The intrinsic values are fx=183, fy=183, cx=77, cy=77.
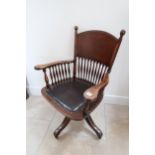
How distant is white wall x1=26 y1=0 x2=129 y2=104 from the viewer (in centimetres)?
175

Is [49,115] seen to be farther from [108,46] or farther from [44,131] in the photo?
[108,46]

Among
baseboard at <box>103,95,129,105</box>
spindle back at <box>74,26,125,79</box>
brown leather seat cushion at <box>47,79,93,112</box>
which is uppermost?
spindle back at <box>74,26,125,79</box>

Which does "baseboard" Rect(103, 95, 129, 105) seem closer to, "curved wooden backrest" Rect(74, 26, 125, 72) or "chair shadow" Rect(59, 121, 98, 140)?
"chair shadow" Rect(59, 121, 98, 140)

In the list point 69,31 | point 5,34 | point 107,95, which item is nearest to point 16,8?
point 5,34

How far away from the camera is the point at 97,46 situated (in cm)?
168

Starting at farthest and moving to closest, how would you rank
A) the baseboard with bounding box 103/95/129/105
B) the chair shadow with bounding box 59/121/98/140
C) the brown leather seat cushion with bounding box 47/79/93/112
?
the baseboard with bounding box 103/95/129/105, the chair shadow with bounding box 59/121/98/140, the brown leather seat cushion with bounding box 47/79/93/112

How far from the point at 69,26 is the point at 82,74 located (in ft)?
1.66

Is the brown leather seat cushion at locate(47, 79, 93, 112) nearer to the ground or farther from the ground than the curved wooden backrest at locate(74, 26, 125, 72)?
nearer to the ground

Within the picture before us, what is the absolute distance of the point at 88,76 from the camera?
1.83 metres

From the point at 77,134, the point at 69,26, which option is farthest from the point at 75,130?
the point at 69,26

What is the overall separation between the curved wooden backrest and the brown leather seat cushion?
271 mm

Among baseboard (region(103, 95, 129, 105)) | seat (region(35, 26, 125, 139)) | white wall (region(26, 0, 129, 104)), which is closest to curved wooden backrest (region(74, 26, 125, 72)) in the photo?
seat (region(35, 26, 125, 139))

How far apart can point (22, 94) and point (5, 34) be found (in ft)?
0.91

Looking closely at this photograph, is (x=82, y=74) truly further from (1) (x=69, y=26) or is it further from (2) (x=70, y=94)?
(1) (x=69, y=26)
